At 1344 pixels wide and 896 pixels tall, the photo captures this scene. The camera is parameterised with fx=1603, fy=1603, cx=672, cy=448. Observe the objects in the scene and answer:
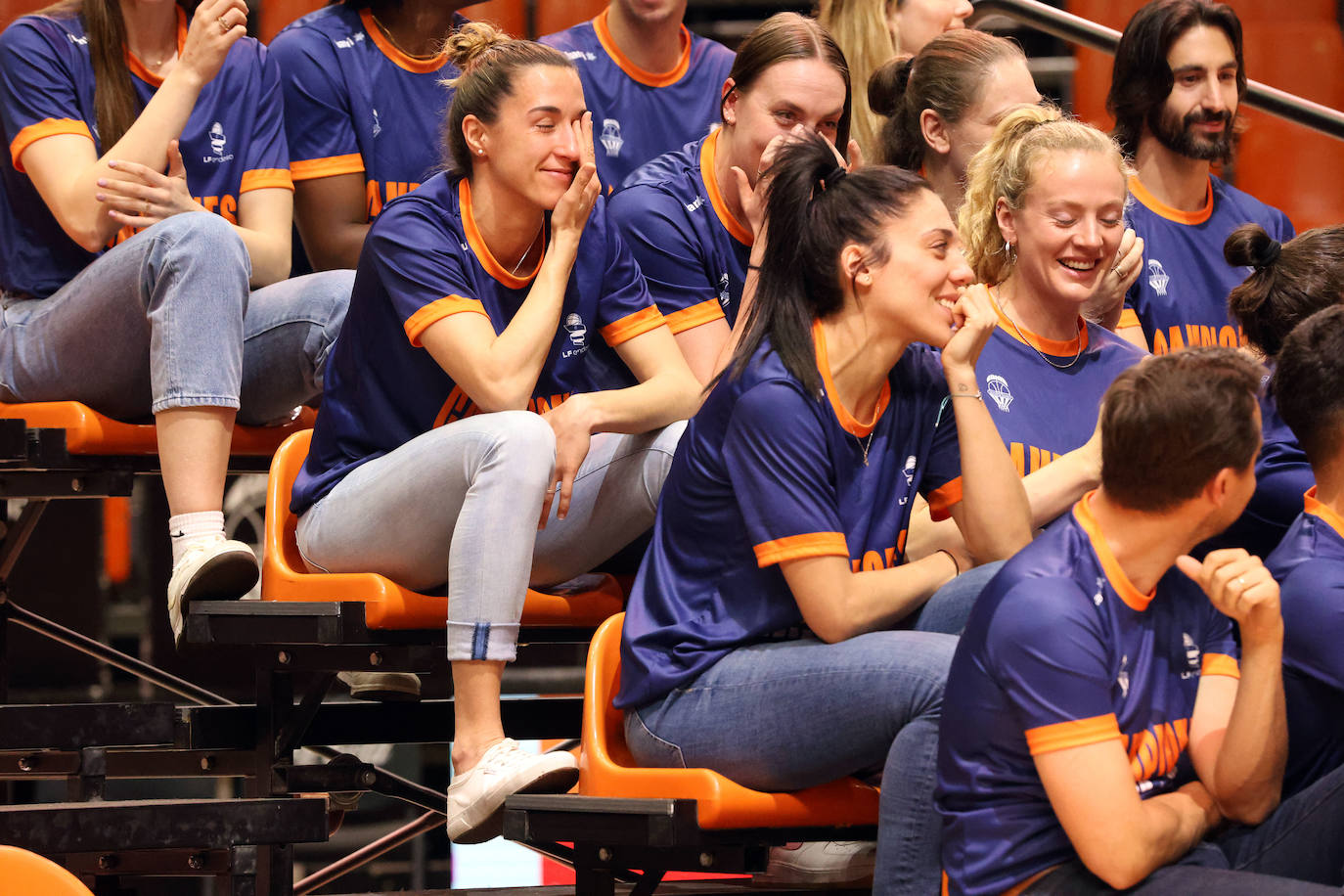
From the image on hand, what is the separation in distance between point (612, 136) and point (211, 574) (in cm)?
111

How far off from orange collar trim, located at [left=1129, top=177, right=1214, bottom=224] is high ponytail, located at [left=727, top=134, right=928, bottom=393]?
41.2 inches

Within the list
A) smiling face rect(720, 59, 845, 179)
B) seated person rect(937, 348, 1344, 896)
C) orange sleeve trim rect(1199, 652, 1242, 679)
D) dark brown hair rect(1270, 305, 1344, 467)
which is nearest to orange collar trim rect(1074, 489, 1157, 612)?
seated person rect(937, 348, 1344, 896)

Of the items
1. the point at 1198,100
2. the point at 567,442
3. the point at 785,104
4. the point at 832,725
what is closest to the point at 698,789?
the point at 832,725

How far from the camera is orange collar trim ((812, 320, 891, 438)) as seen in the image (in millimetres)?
1770

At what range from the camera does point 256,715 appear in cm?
230

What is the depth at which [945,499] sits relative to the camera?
1910 millimetres

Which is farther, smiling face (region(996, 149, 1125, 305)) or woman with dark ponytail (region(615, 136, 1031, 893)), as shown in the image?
smiling face (region(996, 149, 1125, 305))

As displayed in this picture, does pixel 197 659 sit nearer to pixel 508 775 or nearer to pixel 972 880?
pixel 508 775

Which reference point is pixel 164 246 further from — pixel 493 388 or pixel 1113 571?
pixel 1113 571

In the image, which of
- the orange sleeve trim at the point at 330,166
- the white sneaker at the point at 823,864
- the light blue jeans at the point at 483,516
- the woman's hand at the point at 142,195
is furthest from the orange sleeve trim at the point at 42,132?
the white sneaker at the point at 823,864

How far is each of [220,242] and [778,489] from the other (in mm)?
987

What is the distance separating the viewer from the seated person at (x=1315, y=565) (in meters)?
1.59

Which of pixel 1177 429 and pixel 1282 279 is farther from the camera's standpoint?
pixel 1282 279

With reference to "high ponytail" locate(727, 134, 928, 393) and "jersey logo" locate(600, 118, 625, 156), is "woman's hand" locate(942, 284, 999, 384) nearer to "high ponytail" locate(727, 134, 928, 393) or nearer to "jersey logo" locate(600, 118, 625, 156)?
"high ponytail" locate(727, 134, 928, 393)
